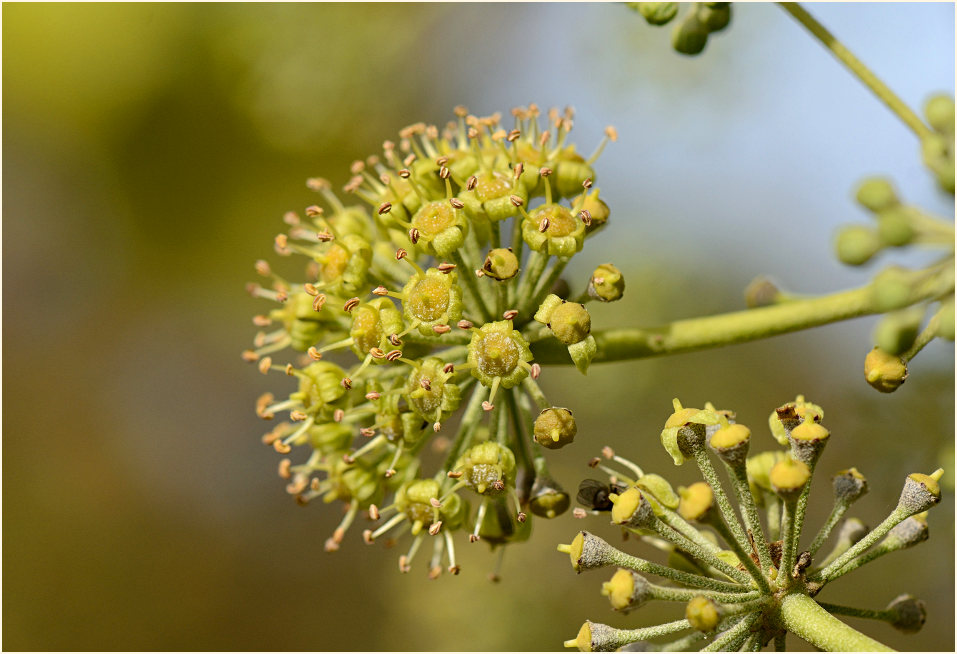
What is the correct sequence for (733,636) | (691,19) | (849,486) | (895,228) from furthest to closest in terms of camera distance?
(691,19)
(849,486)
(733,636)
(895,228)

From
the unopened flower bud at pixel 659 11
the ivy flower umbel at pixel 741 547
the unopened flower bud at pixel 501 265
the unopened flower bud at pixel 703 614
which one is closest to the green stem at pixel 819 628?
the ivy flower umbel at pixel 741 547

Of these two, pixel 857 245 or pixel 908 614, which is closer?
pixel 857 245

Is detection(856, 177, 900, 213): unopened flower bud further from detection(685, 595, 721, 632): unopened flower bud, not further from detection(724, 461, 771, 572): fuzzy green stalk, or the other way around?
detection(685, 595, 721, 632): unopened flower bud

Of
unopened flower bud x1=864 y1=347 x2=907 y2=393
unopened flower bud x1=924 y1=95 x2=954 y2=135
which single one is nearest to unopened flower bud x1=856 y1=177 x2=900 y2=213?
unopened flower bud x1=924 y1=95 x2=954 y2=135

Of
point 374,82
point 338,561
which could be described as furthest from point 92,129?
point 338,561

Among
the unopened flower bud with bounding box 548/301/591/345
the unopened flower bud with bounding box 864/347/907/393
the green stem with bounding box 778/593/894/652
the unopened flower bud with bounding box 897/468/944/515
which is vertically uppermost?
the unopened flower bud with bounding box 864/347/907/393

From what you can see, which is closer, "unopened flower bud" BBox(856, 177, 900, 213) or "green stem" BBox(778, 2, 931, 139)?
"unopened flower bud" BBox(856, 177, 900, 213)

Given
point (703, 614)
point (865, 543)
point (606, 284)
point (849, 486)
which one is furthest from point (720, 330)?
point (703, 614)

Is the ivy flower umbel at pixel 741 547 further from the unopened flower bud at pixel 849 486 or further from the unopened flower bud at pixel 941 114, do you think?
the unopened flower bud at pixel 941 114

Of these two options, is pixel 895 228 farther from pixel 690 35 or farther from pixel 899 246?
pixel 690 35
